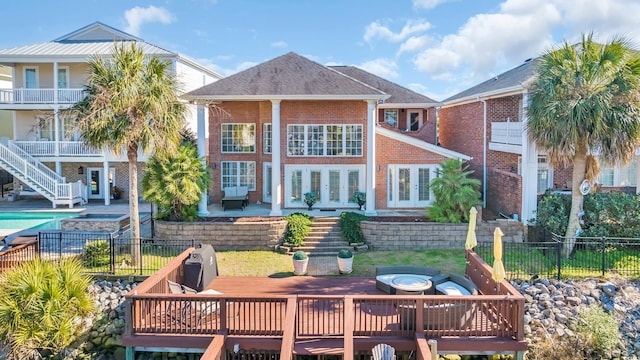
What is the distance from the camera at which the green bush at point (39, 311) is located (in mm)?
10797

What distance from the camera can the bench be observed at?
21.2 m

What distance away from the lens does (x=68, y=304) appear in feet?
37.8

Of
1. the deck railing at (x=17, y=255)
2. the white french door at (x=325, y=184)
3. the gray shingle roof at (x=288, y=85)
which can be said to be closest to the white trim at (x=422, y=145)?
the white french door at (x=325, y=184)

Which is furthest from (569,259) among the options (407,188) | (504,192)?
(407,188)

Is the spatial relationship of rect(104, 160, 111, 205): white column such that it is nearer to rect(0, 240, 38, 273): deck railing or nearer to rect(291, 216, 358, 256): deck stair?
rect(0, 240, 38, 273): deck railing

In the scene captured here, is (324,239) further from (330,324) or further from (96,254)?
(96,254)

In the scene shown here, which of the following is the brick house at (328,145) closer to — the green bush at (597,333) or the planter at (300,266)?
the planter at (300,266)

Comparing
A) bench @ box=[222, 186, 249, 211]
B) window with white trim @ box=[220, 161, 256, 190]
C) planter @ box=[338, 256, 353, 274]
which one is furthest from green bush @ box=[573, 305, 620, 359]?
window with white trim @ box=[220, 161, 256, 190]

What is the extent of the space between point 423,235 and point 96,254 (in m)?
11.8

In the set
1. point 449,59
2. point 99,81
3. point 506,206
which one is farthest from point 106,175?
point 449,59

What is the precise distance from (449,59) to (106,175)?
162ft

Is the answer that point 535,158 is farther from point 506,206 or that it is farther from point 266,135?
point 266,135

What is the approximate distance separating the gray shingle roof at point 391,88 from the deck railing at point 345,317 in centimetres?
1951

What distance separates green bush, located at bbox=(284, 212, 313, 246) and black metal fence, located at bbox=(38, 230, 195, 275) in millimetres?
3852
